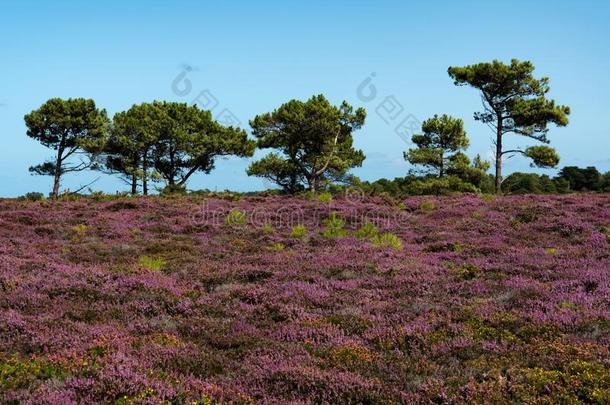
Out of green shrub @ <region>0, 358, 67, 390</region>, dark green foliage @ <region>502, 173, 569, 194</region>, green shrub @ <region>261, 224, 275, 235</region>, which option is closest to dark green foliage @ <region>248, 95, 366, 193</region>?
dark green foliage @ <region>502, 173, 569, 194</region>

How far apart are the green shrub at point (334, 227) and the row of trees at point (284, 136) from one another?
1023 inches

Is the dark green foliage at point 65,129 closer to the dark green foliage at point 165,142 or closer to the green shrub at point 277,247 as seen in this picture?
the dark green foliage at point 165,142

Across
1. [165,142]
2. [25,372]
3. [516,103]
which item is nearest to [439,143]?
[516,103]

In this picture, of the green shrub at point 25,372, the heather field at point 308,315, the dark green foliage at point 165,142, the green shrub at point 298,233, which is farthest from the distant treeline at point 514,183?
the green shrub at point 25,372

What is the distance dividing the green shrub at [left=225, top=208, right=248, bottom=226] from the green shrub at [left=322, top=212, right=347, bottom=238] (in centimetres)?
374

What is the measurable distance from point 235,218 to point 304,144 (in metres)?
30.7

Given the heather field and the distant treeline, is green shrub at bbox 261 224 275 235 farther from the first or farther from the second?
the distant treeline

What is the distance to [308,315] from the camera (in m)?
9.86

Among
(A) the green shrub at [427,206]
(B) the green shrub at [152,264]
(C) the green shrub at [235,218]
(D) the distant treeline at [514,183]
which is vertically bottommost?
(B) the green shrub at [152,264]

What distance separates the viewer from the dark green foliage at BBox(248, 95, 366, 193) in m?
52.1

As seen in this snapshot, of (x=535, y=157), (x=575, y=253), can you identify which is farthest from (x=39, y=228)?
(x=535, y=157)

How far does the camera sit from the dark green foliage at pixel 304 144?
52.1 metres

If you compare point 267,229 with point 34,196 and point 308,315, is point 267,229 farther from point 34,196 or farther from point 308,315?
point 34,196

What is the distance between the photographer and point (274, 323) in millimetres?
9430
